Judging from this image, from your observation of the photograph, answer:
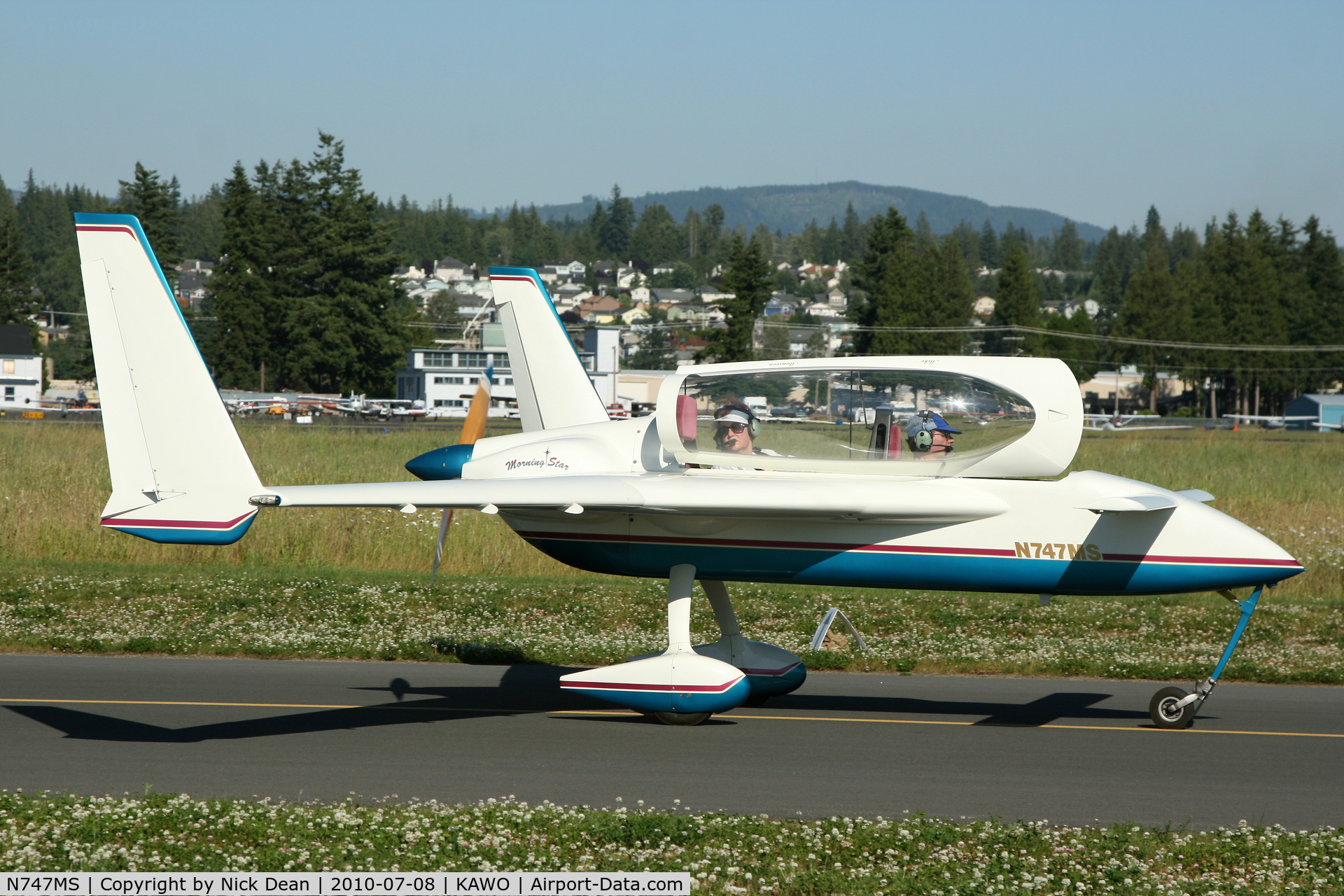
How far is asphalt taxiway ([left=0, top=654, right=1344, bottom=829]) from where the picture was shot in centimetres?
675

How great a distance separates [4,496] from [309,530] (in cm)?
506

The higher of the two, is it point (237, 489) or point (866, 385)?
point (866, 385)

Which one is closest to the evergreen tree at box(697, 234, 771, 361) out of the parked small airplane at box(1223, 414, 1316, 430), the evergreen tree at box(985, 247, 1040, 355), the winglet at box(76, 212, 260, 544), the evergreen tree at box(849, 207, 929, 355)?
the evergreen tree at box(849, 207, 929, 355)

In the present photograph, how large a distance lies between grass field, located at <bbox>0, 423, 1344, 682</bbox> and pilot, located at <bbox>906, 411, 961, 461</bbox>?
10.8ft

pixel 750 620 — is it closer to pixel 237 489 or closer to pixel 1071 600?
pixel 1071 600

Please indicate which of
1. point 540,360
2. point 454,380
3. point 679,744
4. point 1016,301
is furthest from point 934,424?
point 1016,301

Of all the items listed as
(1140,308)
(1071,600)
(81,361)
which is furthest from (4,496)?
(1140,308)

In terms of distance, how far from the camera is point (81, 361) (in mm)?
98312

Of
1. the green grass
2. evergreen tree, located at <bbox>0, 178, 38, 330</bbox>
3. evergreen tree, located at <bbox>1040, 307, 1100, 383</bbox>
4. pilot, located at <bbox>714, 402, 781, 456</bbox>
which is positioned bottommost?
the green grass

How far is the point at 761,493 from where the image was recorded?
809cm

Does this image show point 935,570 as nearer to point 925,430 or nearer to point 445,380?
point 925,430

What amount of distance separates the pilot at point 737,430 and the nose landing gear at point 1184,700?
3.55 m

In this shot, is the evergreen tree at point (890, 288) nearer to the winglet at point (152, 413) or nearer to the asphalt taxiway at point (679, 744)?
the asphalt taxiway at point (679, 744)

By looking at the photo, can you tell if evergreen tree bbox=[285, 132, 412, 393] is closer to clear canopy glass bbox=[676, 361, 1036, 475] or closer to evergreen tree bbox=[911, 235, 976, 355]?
evergreen tree bbox=[911, 235, 976, 355]
